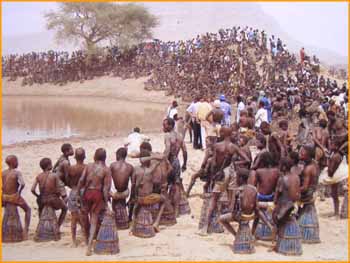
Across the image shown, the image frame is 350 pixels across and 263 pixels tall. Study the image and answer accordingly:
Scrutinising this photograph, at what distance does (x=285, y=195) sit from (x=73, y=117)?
A: 17.5 m

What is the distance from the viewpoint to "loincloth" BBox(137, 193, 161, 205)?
754cm

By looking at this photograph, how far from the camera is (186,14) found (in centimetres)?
11444

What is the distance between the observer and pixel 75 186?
295 inches

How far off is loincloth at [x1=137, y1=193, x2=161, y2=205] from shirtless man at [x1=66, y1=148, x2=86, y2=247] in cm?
85

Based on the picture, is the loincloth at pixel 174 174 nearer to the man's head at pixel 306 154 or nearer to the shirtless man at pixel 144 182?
the shirtless man at pixel 144 182

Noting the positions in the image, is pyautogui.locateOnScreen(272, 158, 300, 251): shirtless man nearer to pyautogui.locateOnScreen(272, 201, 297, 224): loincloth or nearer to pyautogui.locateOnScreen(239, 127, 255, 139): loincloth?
pyautogui.locateOnScreen(272, 201, 297, 224): loincloth

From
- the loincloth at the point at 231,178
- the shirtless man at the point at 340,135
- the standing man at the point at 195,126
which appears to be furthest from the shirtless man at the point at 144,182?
the standing man at the point at 195,126

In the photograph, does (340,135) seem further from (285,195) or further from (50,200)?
(50,200)

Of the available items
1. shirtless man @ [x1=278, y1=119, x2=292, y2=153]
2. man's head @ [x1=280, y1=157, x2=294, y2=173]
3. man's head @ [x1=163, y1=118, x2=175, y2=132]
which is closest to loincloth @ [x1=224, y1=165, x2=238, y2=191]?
man's head @ [x1=280, y1=157, x2=294, y2=173]

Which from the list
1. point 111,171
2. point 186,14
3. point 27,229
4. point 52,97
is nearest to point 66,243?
point 27,229

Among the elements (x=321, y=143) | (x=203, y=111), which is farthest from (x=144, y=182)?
(x=203, y=111)

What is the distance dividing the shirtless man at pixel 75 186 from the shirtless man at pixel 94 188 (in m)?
0.20

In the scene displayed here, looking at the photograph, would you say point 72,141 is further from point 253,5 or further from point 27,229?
point 253,5

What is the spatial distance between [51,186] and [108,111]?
60.1 ft
